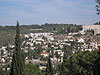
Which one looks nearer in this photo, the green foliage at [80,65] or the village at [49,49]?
the green foliage at [80,65]

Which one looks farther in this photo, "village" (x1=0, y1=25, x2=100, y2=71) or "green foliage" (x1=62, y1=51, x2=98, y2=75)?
"village" (x1=0, y1=25, x2=100, y2=71)

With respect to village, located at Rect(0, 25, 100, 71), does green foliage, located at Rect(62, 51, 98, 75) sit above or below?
above

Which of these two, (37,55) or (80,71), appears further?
(37,55)

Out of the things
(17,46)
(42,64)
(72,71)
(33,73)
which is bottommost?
(42,64)

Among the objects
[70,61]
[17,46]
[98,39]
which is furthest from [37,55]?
[17,46]

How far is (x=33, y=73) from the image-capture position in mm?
30547

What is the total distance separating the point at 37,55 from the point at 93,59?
159 ft

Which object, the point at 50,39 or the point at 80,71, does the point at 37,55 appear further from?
the point at 80,71

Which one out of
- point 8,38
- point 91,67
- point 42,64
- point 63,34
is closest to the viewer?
point 91,67

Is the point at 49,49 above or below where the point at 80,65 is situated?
below

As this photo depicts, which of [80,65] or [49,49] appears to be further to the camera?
[49,49]

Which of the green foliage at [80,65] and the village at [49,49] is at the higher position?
Result: the green foliage at [80,65]

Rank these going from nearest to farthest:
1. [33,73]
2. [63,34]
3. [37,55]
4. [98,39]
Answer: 1. [33,73]
2. [37,55]
3. [98,39]
4. [63,34]

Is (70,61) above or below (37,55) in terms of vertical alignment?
above
